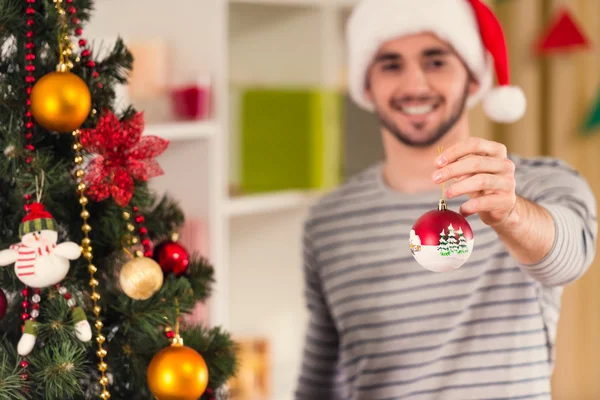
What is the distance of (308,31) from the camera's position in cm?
202

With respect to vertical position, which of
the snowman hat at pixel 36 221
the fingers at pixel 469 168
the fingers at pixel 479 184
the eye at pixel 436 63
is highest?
the eye at pixel 436 63

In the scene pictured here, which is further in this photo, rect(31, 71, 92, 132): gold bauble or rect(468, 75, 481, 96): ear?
rect(468, 75, 481, 96): ear

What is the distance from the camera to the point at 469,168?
0.80 m

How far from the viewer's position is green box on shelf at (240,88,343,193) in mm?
1986

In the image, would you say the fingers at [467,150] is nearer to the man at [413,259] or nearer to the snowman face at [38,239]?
the man at [413,259]

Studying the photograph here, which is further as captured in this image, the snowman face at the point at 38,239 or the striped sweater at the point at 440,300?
the striped sweater at the point at 440,300

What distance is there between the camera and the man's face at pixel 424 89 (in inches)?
47.7

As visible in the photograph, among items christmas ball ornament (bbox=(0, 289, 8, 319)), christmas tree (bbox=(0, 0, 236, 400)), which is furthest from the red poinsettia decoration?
christmas ball ornament (bbox=(0, 289, 8, 319))

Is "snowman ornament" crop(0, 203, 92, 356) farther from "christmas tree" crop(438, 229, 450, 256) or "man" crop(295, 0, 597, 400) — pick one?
"man" crop(295, 0, 597, 400)

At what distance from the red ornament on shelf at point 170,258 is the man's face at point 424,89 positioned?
49 cm

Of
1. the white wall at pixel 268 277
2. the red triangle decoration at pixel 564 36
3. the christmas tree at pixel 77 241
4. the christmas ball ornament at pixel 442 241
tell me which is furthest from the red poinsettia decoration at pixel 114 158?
the red triangle decoration at pixel 564 36

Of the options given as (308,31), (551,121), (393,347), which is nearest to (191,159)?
(308,31)

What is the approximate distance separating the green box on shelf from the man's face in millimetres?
741

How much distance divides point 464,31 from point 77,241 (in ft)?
2.37
